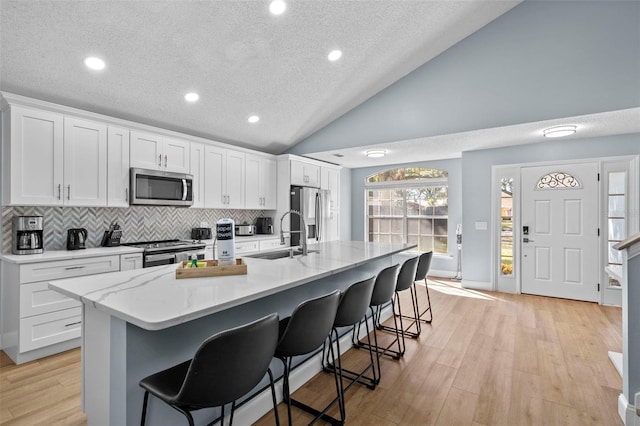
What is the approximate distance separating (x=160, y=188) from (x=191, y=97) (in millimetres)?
1149

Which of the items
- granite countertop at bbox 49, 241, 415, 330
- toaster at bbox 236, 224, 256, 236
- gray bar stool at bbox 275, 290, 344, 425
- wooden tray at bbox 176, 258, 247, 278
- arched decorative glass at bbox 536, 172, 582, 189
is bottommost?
gray bar stool at bbox 275, 290, 344, 425

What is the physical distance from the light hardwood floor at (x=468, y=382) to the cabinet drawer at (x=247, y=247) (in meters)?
2.06

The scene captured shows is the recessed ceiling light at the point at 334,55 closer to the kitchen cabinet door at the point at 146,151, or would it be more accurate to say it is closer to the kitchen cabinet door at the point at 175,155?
the kitchen cabinet door at the point at 175,155

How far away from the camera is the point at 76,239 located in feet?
10.7

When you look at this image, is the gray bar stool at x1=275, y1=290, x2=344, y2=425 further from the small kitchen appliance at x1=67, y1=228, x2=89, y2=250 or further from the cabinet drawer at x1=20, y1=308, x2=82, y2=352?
the small kitchen appliance at x1=67, y1=228, x2=89, y2=250

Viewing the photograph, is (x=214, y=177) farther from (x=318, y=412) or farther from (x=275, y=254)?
(x=318, y=412)

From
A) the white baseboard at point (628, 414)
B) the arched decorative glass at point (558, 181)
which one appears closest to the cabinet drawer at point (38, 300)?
the white baseboard at point (628, 414)

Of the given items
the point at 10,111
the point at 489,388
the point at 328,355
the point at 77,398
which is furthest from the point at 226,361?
the point at 10,111

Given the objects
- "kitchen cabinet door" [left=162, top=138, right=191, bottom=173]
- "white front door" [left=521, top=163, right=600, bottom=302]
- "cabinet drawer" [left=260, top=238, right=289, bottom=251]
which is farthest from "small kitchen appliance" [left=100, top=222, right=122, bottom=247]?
"white front door" [left=521, top=163, right=600, bottom=302]

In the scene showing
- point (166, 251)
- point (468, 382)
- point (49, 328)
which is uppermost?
point (166, 251)

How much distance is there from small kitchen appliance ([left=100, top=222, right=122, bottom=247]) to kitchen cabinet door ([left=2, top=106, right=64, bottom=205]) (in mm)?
626

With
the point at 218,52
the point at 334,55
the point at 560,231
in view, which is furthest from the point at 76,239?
the point at 560,231

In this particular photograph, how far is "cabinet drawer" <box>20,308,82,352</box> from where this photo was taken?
106 inches

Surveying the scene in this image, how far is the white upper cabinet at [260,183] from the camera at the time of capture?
16.7ft
